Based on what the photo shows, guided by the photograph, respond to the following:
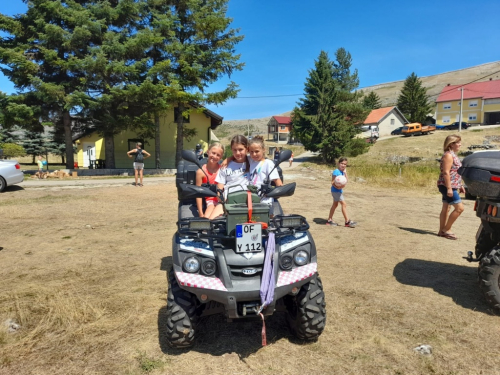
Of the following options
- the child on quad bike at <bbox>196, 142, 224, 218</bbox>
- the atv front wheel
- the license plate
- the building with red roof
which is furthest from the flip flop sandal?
the building with red roof

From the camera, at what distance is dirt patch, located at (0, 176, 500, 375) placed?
287cm

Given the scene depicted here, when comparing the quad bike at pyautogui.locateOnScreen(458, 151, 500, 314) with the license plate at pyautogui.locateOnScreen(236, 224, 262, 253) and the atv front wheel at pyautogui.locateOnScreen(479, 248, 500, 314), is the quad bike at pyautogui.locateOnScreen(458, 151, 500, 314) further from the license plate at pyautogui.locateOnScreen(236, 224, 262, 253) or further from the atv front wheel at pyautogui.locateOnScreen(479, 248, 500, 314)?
the license plate at pyautogui.locateOnScreen(236, 224, 262, 253)

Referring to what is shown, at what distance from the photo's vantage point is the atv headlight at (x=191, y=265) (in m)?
2.83

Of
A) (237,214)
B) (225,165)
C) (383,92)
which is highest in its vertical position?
(383,92)

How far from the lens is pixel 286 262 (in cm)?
291

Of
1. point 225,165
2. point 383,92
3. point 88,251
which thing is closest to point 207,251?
point 225,165

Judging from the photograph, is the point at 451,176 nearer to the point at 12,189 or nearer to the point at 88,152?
the point at 12,189

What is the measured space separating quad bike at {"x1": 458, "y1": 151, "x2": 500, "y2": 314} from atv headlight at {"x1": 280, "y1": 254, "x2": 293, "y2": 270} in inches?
86.6

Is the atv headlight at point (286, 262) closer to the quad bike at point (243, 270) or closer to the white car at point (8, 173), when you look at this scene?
the quad bike at point (243, 270)

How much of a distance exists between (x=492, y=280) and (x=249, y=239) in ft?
8.62

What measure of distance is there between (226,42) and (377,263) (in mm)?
23012

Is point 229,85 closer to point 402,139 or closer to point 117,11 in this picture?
point 117,11

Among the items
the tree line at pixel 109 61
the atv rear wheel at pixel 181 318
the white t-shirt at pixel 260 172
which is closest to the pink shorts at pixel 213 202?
the white t-shirt at pixel 260 172

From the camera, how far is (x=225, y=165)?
4.09m
